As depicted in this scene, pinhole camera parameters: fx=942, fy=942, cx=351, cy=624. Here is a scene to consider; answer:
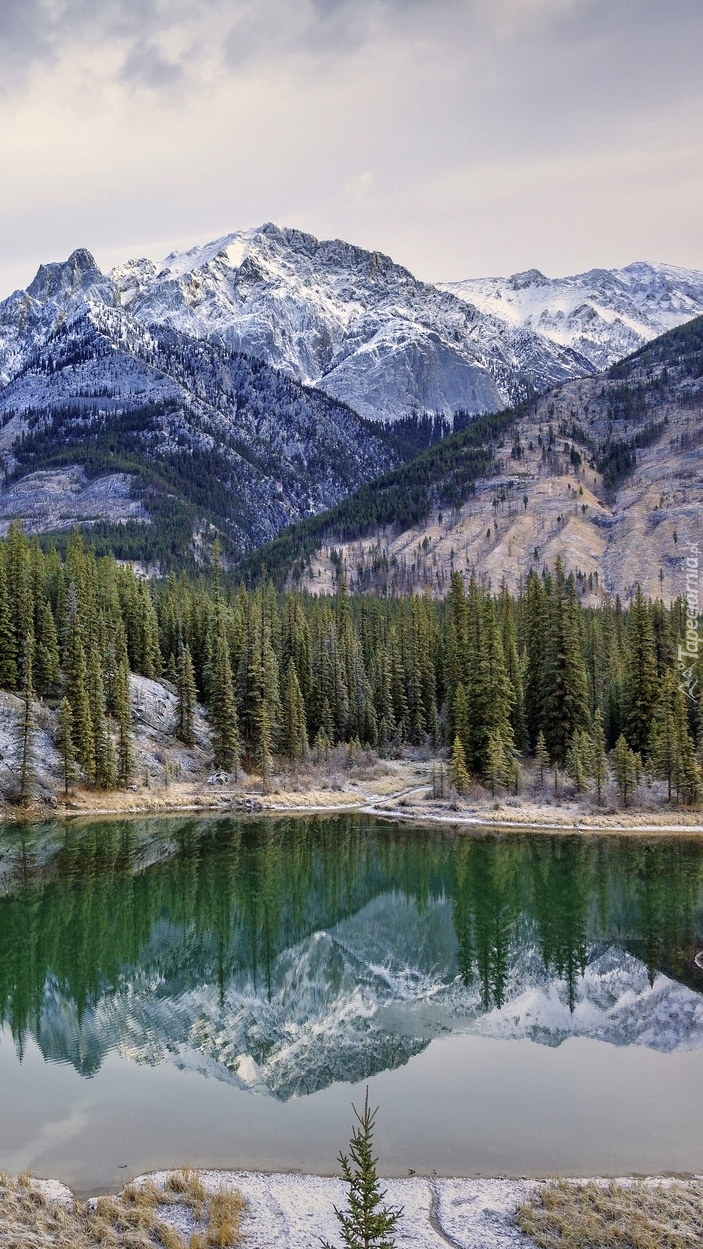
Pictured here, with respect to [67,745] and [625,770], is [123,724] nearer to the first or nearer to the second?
[67,745]

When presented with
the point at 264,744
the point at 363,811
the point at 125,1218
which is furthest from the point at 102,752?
the point at 125,1218

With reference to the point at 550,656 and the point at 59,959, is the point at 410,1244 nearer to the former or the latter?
the point at 59,959

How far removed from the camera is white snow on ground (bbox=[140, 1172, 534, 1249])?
19.1 m

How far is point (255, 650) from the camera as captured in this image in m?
99.6

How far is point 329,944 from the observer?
45.1 metres

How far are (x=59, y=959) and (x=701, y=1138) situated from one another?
92.8ft

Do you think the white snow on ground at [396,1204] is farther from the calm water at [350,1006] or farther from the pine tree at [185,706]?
the pine tree at [185,706]

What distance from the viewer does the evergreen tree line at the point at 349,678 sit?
81.8 meters

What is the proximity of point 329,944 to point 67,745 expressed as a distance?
40963mm

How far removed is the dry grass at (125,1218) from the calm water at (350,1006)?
170 cm

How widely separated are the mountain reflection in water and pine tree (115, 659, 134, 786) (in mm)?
12238

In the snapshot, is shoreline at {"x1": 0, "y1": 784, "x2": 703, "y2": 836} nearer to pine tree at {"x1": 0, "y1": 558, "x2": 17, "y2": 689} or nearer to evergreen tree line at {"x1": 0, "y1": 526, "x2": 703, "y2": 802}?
evergreen tree line at {"x1": 0, "y1": 526, "x2": 703, "y2": 802}

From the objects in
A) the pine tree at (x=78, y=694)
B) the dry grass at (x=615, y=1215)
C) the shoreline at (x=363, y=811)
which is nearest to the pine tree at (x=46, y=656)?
the pine tree at (x=78, y=694)

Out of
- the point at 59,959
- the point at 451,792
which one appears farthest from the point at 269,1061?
the point at 451,792
